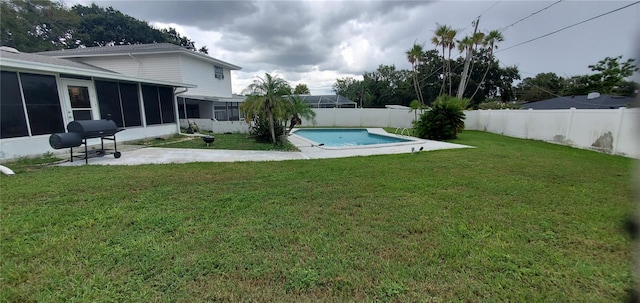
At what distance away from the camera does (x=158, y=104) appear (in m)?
12.1

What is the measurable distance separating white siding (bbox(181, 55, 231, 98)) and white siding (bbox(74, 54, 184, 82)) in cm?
60

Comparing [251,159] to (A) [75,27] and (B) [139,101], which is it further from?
(A) [75,27]

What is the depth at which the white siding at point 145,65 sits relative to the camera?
15.8 metres

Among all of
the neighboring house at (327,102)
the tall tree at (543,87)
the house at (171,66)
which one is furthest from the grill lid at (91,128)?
the tall tree at (543,87)

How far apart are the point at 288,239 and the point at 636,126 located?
9.30 feet

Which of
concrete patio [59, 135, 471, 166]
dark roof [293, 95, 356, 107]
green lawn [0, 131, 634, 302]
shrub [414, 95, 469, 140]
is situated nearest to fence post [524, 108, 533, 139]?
shrub [414, 95, 469, 140]

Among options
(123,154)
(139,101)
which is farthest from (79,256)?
(139,101)

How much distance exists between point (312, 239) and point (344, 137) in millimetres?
14870

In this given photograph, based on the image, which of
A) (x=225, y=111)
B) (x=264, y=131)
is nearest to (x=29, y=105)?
(x=264, y=131)

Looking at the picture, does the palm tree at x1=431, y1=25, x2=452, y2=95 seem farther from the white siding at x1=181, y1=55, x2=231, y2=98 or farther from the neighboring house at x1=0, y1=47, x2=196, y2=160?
A: the neighboring house at x1=0, y1=47, x2=196, y2=160

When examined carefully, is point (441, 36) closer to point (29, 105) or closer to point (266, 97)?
point (266, 97)

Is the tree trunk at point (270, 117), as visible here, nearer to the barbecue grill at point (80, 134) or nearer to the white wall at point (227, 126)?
the white wall at point (227, 126)

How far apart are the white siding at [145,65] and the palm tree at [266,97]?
828 cm

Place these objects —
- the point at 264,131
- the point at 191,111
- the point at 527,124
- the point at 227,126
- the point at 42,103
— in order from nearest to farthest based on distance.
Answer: the point at 42,103, the point at 264,131, the point at 527,124, the point at 227,126, the point at 191,111
